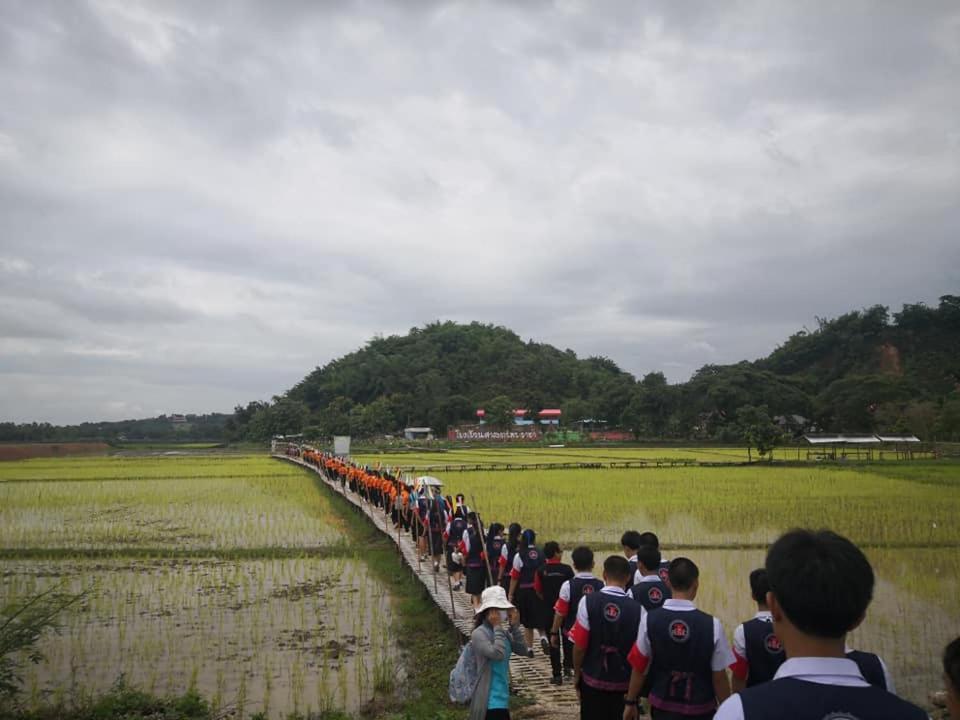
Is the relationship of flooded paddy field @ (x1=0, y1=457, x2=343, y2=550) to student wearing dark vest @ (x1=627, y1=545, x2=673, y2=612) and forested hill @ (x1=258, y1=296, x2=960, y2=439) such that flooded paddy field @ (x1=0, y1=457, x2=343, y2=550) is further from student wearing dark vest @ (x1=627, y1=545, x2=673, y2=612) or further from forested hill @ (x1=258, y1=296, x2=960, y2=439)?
forested hill @ (x1=258, y1=296, x2=960, y2=439)

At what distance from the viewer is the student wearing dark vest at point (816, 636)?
6.23ft

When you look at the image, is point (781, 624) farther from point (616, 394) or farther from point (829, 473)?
point (616, 394)

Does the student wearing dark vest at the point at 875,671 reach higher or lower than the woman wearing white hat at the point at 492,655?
higher

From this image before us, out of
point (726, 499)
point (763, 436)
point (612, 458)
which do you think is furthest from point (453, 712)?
point (612, 458)

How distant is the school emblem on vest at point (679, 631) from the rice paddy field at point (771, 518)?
4416 millimetres

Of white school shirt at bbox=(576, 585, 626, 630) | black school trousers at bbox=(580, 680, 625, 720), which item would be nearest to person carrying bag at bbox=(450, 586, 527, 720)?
white school shirt at bbox=(576, 585, 626, 630)

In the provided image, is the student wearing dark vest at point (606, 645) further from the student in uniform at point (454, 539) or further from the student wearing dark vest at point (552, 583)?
the student in uniform at point (454, 539)

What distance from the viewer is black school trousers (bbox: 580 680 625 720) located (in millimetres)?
4488

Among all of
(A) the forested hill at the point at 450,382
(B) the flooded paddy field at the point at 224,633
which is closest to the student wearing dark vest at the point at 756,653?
(B) the flooded paddy field at the point at 224,633

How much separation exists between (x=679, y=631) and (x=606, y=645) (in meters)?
0.87

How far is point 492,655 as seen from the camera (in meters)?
4.22

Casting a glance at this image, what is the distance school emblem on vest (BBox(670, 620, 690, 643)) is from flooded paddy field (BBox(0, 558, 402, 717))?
4191 millimetres

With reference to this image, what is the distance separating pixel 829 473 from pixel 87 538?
26186mm

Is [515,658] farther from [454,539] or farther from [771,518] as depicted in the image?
[771,518]
